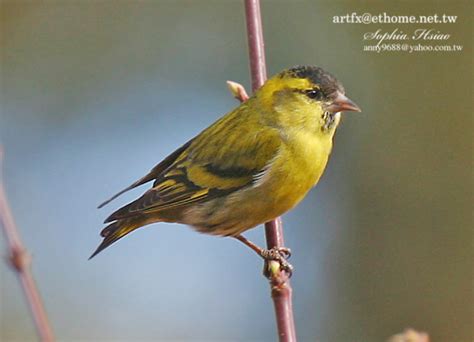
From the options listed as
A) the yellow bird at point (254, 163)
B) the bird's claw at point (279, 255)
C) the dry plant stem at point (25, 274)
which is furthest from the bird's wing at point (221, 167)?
the dry plant stem at point (25, 274)

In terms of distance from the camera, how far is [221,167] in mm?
1927

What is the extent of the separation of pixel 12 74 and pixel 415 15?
68.3 inches

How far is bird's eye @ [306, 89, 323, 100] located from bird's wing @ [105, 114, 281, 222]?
0.45 feet

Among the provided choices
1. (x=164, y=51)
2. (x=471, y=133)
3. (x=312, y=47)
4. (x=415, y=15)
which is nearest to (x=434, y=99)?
(x=471, y=133)

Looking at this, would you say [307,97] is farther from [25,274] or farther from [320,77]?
[25,274]

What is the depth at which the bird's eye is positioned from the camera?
6.14ft

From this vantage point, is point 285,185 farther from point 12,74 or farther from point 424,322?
point 12,74

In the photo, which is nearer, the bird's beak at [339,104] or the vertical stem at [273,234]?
the vertical stem at [273,234]

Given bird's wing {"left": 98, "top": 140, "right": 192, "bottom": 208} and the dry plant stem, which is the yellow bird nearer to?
bird's wing {"left": 98, "top": 140, "right": 192, "bottom": 208}

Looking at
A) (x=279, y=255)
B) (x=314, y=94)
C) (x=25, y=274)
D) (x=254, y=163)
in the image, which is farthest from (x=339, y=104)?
(x=25, y=274)

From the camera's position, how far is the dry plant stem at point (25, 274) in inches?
27.4

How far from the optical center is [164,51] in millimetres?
2938

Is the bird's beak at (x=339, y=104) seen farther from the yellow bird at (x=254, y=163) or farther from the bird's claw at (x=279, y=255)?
the bird's claw at (x=279, y=255)

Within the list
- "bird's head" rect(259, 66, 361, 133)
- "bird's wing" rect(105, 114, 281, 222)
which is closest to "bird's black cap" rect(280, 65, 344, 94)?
"bird's head" rect(259, 66, 361, 133)
